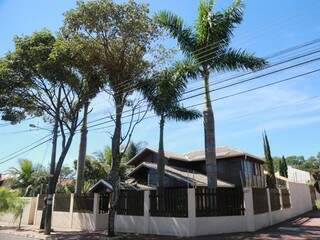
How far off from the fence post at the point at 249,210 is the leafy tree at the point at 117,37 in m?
6.58

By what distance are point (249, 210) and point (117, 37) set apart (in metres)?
11.1

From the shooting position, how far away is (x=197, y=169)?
32312 mm

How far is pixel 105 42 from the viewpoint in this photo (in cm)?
2059

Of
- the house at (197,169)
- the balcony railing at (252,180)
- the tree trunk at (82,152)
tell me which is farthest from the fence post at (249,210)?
the balcony railing at (252,180)

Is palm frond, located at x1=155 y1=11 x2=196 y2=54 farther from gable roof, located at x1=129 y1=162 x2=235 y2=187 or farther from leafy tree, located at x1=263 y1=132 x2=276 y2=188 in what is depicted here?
leafy tree, located at x1=263 y1=132 x2=276 y2=188

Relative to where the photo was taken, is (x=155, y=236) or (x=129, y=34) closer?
(x=155, y=236)

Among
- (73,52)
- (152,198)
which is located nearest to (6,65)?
(73,52)

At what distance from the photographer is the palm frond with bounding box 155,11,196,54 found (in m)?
21.2

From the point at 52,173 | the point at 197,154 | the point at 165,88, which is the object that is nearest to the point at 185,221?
the point at 165,88

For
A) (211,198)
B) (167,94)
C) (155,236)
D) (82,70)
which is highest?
(82,70)

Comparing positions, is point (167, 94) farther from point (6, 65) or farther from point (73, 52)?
point (6, 65)

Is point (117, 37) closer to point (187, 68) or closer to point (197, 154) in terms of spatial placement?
point (187, 68)

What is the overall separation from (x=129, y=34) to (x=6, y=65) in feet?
24.2

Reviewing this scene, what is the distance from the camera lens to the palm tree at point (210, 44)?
20.3 metres
